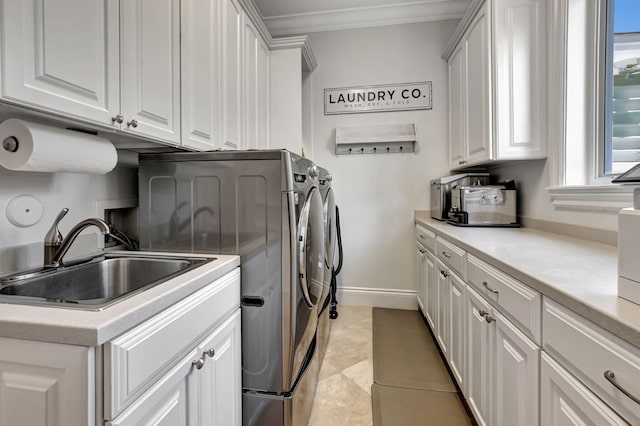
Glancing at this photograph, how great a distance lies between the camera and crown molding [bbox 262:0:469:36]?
8.89ft

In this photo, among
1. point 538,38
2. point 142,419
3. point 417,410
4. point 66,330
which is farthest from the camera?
point 538,38

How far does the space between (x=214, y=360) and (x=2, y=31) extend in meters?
1.04

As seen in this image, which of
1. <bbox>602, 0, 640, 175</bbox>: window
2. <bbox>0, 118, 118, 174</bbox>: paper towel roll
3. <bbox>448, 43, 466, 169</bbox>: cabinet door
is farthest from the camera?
<bbox>448, 43, 466, 169</bbox>: cabinet door

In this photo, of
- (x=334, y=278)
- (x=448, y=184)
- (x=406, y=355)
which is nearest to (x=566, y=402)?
(x=406, y=355)

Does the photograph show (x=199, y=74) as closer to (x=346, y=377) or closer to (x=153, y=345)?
(x=153, y=345)

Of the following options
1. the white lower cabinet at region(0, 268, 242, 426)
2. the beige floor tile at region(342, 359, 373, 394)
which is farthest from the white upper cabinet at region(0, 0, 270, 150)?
the beige floor tile at region(342, 359, 373, 394)

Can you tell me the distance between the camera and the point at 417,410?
156 centimetres

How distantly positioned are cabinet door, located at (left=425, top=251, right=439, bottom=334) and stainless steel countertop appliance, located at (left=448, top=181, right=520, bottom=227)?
0.35 metres

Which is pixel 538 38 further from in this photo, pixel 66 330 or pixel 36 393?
pixel 36 393

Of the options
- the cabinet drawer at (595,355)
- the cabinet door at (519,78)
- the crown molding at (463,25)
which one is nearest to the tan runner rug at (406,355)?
the cabinet drawer at (595,355)

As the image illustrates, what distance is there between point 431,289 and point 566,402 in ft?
4.80

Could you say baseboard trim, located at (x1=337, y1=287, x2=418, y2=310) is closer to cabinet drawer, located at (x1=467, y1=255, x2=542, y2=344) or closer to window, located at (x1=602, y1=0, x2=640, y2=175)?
cabinet drawer, located at (x1=467, y1=255, x2=542, y2=344)

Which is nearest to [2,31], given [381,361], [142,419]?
[142,419]

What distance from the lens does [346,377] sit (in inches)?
72.9
